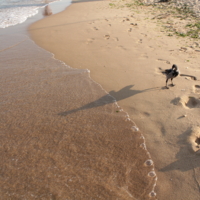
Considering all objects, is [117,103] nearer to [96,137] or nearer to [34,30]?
[96,137]

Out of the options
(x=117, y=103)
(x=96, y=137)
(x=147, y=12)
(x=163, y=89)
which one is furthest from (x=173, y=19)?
(x=96, y=137)

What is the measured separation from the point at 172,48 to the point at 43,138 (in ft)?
14.9

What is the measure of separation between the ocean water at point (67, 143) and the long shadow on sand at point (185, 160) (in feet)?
0.94

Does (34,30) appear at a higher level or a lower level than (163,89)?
higher

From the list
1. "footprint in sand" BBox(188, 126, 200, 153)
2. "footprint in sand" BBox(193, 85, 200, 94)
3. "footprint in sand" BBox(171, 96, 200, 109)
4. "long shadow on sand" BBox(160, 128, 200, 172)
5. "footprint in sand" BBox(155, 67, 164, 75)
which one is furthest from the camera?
"footprint in sand" BBox(155, 67, 164, 75)

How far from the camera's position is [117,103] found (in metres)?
3.55

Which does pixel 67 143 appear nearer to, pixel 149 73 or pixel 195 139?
pixel 195 139

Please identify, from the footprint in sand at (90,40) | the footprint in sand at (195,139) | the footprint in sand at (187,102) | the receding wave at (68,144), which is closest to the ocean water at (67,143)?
the receding wave at (68,144)

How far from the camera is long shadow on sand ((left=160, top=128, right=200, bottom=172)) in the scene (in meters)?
2.38

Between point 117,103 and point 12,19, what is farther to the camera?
point 12,19

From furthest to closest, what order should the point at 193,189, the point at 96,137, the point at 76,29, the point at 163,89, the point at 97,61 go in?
1. the point at 76,29
2. the point at 97,61
3. the point at 163,89
4. the point at 96,137
5. the point at 193,189

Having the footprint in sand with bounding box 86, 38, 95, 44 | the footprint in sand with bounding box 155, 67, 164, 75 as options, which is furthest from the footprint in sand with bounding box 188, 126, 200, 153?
the footprint in sand with bounding box 86, 38, 95, 44

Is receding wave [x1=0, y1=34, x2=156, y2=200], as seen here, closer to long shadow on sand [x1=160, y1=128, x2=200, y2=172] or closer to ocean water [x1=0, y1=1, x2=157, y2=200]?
ocean water [x1=0, y1=1, x2=157, y2=200]

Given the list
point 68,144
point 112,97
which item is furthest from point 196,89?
point 68,144
